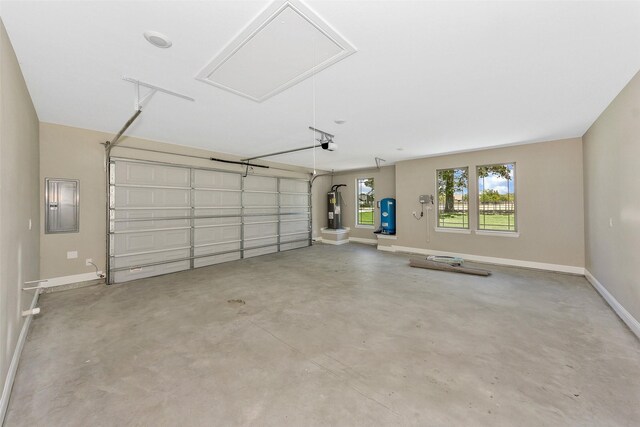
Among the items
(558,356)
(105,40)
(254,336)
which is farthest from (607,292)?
(105,40)

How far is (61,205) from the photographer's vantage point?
400 centimetres

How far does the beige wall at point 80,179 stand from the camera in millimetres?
3902

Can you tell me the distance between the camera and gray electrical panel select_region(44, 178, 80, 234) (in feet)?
12.7

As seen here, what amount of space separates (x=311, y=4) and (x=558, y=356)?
11.3 feet

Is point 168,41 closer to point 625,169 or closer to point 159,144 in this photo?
point 159,144

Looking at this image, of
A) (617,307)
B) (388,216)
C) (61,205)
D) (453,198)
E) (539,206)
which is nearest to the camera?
(617,307)

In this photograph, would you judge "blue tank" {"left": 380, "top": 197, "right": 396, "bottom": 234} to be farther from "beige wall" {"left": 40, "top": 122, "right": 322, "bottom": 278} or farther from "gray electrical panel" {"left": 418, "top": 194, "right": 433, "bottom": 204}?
"beige wall" {"left": 40, "top": 122, "right": 322, "bottom": 278}

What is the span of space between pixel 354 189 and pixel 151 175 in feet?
20.6

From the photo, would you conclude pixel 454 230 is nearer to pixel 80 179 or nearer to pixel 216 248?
pixel 216 248

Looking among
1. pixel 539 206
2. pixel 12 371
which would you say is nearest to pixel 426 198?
pixel 539 206

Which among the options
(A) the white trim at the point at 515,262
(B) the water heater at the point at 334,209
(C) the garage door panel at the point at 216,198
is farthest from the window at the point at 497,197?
(C) the garage door panel at the point at 216,198

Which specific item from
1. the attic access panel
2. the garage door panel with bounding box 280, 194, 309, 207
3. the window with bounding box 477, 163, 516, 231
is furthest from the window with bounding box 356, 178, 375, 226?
the attic access panel

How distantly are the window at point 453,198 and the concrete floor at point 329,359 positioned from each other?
2571 millimetres

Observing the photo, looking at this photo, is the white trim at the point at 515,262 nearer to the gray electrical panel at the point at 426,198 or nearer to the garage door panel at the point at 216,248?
the gray electrical panel at the point at 426,198
